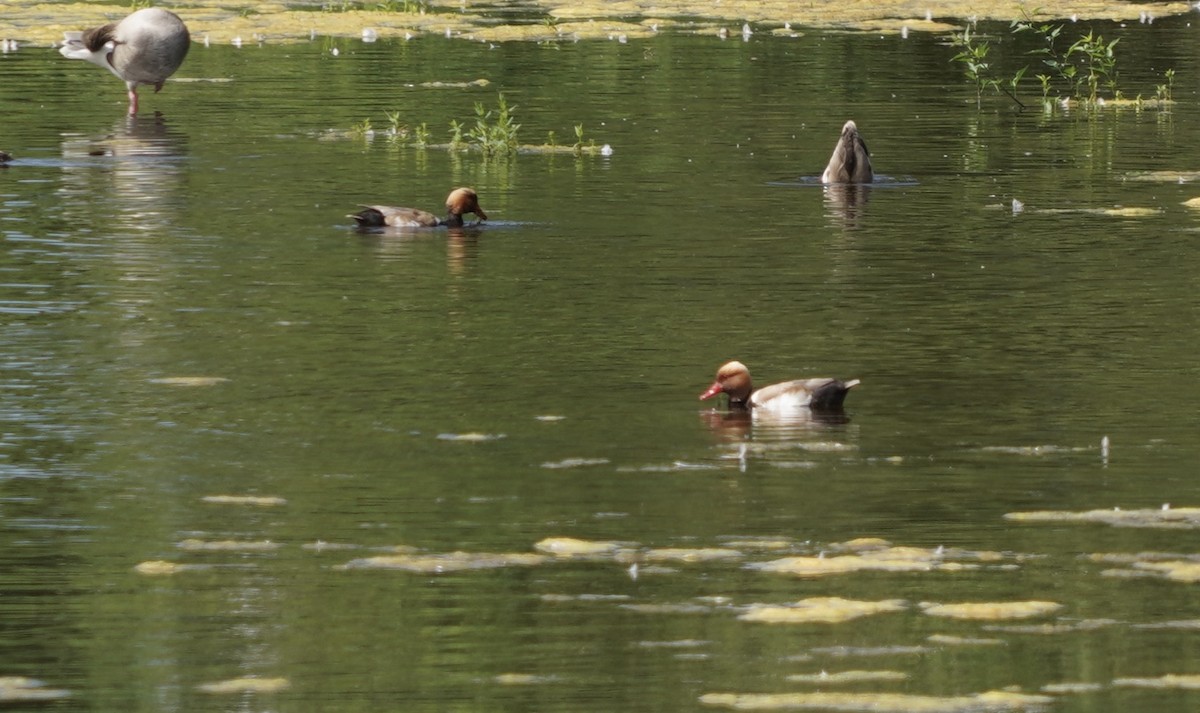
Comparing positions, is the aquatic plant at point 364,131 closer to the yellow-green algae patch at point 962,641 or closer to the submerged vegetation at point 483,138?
the submerged vegetation at point 483,138

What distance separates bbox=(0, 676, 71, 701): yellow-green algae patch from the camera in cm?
904

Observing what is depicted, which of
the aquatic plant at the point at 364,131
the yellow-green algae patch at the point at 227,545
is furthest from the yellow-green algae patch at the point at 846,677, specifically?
the aquatic plant at the point at 364,131

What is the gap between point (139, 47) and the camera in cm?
3161

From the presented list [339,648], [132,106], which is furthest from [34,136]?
[339,648]

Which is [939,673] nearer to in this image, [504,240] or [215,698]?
[215,698]

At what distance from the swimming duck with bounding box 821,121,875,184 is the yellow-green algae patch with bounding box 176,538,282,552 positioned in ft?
46.0

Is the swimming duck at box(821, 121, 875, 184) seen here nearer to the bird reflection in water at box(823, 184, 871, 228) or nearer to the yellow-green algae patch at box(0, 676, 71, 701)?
the bird reflection in water at box(823, 184, 871, 228)

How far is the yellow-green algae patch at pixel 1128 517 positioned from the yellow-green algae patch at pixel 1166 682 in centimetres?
224

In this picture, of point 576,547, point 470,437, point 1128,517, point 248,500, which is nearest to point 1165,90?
point 470,437

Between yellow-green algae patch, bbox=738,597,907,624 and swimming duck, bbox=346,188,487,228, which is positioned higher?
swimming duck, bbox=346,188,487,228

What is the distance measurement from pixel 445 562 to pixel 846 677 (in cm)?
222

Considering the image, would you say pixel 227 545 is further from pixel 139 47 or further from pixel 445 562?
pixel 139 47

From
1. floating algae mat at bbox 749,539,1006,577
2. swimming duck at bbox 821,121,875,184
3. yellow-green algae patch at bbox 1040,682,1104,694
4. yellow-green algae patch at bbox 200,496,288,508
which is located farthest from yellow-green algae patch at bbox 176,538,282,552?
swimming duck at bbox 821,121,875,184

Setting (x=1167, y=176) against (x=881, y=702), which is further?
(x=1167, y=176)
